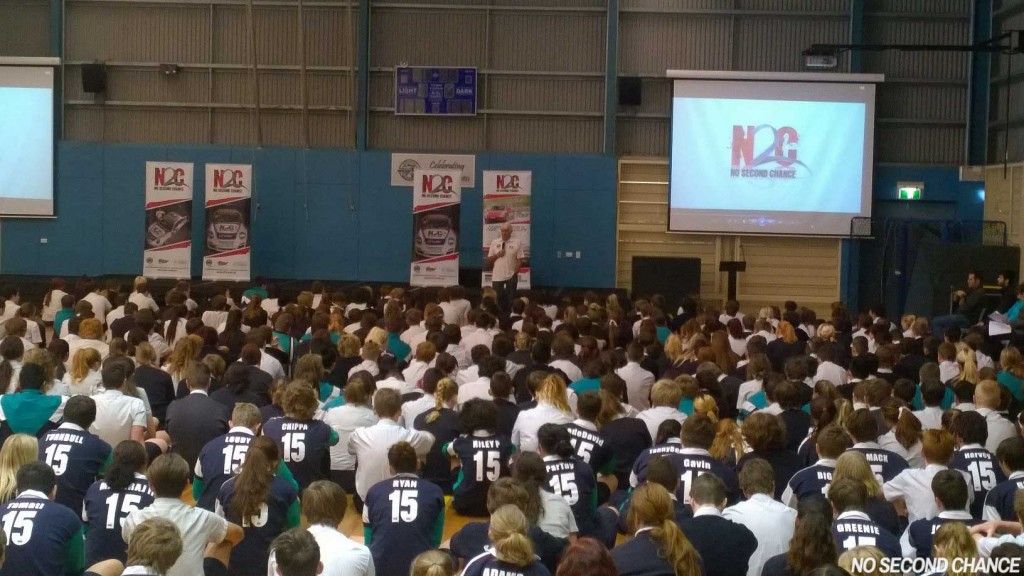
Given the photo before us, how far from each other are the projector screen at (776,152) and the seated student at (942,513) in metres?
14.7

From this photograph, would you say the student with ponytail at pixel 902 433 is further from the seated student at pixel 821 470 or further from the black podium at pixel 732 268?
the black podium at pixel 732 268

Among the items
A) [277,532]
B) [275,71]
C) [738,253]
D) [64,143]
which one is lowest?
[277,532]

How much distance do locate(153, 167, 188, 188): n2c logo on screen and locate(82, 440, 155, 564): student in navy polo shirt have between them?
14047mm

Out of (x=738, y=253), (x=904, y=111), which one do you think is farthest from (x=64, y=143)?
(x=904, y=111)

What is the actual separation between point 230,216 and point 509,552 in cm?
1563

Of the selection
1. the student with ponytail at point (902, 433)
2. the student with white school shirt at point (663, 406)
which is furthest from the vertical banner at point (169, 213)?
the student with ponytail at point (902, 433)

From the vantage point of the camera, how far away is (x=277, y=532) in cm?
594

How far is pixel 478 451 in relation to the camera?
7.60 metres

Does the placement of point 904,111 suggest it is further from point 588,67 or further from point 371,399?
point 371,399

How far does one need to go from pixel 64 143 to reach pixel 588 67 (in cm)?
924

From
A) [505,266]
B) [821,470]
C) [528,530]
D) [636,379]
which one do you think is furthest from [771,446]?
[505,266]

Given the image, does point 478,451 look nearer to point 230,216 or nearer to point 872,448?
point 872,448

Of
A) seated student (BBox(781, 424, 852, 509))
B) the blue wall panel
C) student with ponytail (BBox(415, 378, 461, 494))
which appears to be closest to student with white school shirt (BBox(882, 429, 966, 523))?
seated student (BBox(781, 424, 852, 509))

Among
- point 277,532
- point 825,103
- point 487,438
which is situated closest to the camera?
point 277,532
